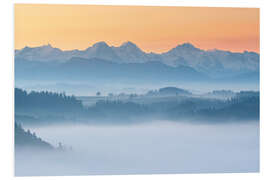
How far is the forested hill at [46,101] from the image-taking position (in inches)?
215

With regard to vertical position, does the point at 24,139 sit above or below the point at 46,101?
below

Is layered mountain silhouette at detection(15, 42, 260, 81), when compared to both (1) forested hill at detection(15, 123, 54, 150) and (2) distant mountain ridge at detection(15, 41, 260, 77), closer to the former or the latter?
(2) distant mountain ridge at detection(15, 41, 260, 77)

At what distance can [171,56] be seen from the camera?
5801mm

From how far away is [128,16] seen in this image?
18.7 feet

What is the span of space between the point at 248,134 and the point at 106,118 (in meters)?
1.81

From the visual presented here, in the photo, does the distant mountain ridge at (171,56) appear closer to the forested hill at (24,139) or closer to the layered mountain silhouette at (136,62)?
the layered mountain silhouette at (136,62)

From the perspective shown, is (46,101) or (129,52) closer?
(46,101)

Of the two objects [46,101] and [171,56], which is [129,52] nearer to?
[171,56]

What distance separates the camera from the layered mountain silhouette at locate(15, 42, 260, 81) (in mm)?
5559

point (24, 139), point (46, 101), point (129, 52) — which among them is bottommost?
point (24, 139)

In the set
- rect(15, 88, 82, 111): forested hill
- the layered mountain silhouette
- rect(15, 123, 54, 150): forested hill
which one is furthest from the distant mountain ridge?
rect(15, 123, 54, 150): forested hill

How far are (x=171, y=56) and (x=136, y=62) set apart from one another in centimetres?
45

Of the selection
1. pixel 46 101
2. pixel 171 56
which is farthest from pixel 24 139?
pixel 171 56
